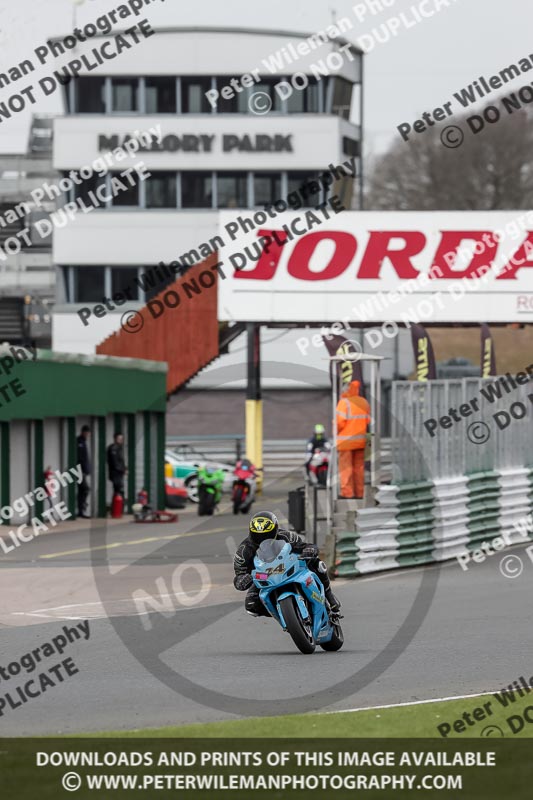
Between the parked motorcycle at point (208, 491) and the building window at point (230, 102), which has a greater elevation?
the building window at point (230, 102)

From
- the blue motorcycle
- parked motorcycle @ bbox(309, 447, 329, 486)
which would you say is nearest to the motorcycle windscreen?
the blue motorcycle

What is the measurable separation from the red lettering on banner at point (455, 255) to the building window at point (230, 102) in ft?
85.8

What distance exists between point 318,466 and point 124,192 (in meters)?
30.6

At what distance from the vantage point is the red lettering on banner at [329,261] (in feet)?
122

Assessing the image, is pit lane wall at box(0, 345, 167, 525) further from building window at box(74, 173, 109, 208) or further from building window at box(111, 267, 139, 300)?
building window at box(74, 173, 109, 208)

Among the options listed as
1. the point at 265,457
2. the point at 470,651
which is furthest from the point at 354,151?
the point at 470,651

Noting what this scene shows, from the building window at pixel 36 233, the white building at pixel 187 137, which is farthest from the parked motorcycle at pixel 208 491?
the building window at pixel 36 233

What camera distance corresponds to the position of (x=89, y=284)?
61938 mm

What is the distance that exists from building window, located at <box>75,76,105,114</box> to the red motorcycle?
114 ft

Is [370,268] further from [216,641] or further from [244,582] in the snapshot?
[244,582]

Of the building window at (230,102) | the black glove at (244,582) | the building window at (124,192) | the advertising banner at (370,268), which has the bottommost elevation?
the black glove at (244,582)

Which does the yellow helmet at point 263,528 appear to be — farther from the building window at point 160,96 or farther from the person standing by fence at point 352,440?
the building window at point 160,96

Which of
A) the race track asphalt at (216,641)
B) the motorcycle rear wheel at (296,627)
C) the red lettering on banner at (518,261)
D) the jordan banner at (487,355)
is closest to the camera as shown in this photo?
the race track asphalt at (216,641)

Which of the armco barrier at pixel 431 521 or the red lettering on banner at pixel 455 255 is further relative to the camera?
the red lettering on banner at pixel 455 255
